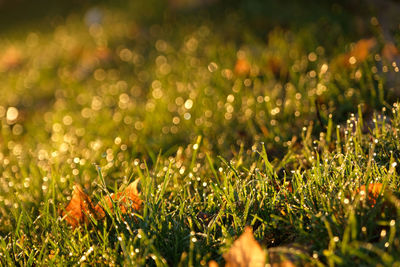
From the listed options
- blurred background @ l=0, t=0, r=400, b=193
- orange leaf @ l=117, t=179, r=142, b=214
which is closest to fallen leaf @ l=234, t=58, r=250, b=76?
blurred background @ l=0, t=0, r=400, b=193

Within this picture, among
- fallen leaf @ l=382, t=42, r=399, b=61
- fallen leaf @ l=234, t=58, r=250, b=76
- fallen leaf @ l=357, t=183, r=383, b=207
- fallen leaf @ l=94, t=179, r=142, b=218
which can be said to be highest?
fallen leaf @ l=234, t=58, r=250, b=76

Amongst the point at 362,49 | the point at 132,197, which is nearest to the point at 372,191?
the point at 132,197

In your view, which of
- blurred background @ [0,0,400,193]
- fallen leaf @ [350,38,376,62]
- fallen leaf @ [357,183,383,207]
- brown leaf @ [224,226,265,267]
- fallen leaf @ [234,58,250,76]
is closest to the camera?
brown leaf @ [224,226,265,267]

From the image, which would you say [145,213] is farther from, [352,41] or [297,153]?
[352,41]

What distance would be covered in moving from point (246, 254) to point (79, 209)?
803mm

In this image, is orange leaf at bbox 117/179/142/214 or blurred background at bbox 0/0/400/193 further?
blurred background at bbox 0/0/400/193

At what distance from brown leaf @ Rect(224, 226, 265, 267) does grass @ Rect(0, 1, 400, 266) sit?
0.10 m

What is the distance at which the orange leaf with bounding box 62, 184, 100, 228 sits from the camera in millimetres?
1587

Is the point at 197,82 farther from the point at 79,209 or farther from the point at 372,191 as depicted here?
the point at 372,191

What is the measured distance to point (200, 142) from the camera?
223 cm

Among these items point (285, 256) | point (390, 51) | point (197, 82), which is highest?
point (197, 82)

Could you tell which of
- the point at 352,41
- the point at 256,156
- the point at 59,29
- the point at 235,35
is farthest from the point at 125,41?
the point at 256,156

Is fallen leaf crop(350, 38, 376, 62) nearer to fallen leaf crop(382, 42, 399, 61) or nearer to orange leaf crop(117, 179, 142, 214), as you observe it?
fallen leaf crop(382, 42, 399, 61)

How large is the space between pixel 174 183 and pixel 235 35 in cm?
215
